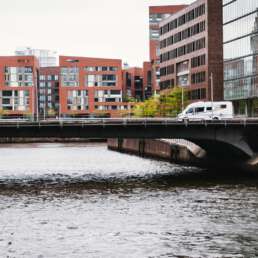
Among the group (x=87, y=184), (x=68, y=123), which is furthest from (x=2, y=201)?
(x=68, y=123)

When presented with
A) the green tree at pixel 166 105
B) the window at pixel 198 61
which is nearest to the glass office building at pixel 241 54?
the window at pixel 198 61

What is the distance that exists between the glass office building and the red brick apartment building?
7.34m

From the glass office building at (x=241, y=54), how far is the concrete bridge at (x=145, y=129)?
49225 millimetres

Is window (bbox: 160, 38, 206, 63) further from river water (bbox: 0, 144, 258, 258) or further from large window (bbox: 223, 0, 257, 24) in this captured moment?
river water (bbox: 0, 144, 258, 258)

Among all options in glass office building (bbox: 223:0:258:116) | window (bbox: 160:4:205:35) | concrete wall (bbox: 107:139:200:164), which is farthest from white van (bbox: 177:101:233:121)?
window (bbox: 160:4:205:35)

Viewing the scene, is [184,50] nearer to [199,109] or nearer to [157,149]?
[157,149]

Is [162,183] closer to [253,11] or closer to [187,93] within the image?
[253,11]

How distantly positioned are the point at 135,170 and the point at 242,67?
55.5 meters

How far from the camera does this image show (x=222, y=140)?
8012 cm

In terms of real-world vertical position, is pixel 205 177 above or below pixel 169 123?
below

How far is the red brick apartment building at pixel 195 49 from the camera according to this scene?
5891 inches

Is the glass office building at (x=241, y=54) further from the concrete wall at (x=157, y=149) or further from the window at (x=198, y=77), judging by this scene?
the concrete wall at (x=157, y=149)

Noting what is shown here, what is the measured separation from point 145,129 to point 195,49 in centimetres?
8318

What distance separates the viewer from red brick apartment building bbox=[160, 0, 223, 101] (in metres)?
150
